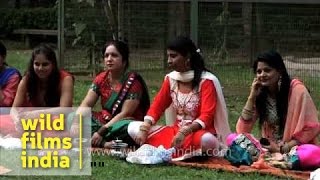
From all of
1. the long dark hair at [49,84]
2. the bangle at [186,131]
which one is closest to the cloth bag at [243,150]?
the bangle at [186,131]

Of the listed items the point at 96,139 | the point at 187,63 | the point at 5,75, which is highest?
the point at 187,63

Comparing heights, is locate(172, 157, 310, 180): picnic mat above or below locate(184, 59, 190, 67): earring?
below

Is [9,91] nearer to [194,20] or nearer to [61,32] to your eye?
[194,20]

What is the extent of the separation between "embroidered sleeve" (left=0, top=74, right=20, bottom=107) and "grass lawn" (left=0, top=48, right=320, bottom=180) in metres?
1.18

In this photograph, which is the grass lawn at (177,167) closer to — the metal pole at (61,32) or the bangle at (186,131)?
the bangle at (186,131)

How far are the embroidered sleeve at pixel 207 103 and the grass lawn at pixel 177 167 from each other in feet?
1.54

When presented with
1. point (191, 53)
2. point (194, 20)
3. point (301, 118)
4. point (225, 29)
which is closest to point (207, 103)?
point (191, 53)

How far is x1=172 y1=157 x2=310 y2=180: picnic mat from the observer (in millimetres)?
4984

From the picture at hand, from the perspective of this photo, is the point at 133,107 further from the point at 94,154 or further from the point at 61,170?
the point at 61,170

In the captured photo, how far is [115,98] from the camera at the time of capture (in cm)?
612

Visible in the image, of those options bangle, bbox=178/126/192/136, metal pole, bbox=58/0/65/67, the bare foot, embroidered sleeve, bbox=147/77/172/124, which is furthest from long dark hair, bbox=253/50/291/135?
metal pole, bbox=58/0/65/67

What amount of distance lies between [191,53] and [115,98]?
31.3 inches

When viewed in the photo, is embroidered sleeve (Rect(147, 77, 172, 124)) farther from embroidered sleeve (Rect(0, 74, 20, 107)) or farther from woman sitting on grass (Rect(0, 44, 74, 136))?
embroidered sleeve (Rect(0, 74, 20, 107))

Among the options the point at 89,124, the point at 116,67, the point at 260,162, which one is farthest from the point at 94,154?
the point at 260,162
